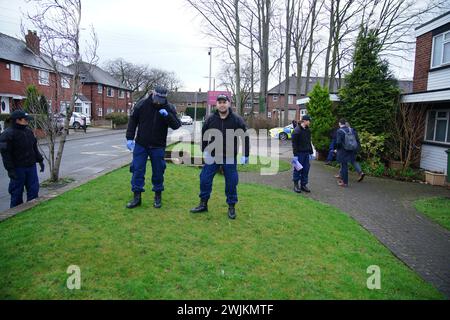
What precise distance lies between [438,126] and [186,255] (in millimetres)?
12462

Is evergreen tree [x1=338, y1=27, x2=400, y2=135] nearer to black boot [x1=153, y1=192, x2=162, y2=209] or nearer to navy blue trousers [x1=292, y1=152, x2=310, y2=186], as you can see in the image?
navy blue trousers [x1=292, y1=152, x2=310, y2=186]

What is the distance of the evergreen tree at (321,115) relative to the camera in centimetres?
1407

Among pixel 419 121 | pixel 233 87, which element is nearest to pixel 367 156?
pixel 419 121

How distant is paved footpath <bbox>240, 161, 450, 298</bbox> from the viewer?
4.65 meters

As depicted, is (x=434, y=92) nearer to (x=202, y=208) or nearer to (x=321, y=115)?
(x=321, y=115)

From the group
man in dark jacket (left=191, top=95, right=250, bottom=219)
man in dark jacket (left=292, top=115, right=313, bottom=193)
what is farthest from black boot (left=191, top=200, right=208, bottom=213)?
man in dark jacket (left=292, top=115, right=313, bottom=193)

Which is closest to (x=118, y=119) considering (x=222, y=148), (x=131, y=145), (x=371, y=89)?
(x=371, y=89)

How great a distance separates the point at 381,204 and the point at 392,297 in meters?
4.98

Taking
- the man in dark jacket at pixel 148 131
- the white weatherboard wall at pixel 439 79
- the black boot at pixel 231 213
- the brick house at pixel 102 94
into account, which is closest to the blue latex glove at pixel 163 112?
the man in dark jacket at pixel 148 131

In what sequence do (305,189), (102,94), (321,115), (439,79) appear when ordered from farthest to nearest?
(102,94), (321,115), (439,79), (305,189)

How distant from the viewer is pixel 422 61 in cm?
1435

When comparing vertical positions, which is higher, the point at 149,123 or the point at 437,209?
the point at 149,123

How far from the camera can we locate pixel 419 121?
12.6 m
